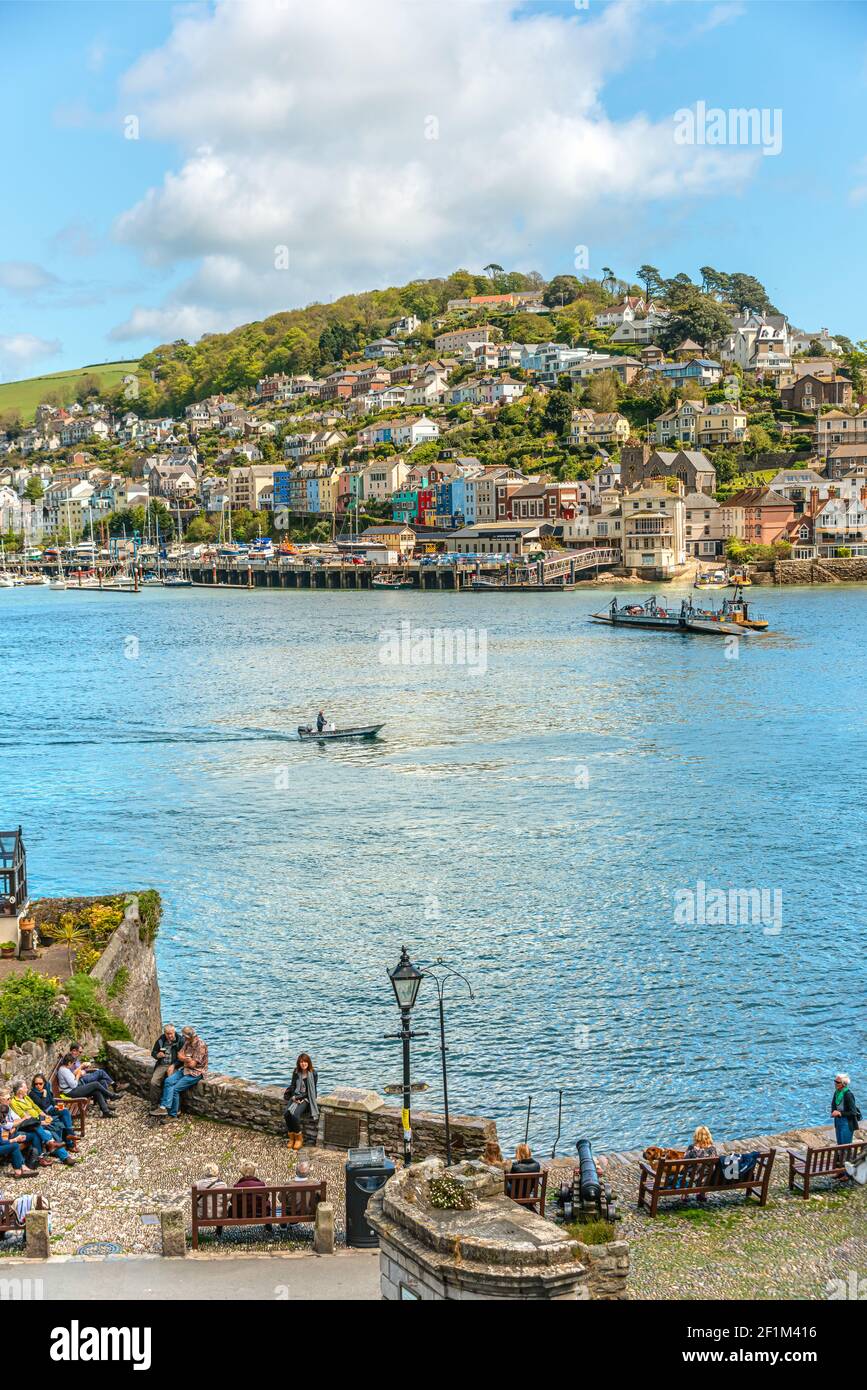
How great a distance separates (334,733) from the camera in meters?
50.1

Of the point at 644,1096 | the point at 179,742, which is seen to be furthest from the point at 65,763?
the point at 644,1096

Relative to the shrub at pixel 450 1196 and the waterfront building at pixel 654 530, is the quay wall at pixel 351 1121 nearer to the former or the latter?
the shrub at pixel 450 1196

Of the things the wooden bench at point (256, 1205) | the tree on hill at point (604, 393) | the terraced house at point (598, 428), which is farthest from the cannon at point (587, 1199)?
the tree on hill at point (604, 393)

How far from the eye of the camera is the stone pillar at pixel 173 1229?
11.0 metres

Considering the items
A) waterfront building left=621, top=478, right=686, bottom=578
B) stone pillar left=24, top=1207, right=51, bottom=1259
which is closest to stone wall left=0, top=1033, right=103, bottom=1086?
stone pillar left=24, top=1207, right=51, bottom=1259

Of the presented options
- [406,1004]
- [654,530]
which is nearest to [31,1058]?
[406,1004]

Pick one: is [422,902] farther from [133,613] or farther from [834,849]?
[133,613]

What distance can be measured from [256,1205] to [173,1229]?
812 mm

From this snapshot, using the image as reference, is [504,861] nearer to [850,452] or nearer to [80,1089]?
Result: [80,1089]

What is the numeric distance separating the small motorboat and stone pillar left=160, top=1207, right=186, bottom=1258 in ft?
128

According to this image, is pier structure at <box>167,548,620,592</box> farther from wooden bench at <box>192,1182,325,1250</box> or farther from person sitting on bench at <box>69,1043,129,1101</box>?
wooden bench at <box>192,1182,325,1250</box>
